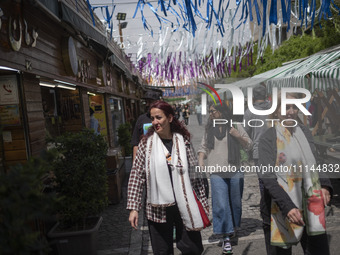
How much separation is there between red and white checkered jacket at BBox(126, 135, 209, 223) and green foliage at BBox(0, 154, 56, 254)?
1.54 m

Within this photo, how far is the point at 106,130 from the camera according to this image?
12.3 meters

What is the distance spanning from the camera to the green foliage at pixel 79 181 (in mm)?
3865

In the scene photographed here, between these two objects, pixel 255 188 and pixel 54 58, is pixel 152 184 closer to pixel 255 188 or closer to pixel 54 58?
pixel 54 58

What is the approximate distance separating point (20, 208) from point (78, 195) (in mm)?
2512

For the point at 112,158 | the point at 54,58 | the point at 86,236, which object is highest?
the point at 54,58

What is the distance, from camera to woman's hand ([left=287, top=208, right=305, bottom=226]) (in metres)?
2.69

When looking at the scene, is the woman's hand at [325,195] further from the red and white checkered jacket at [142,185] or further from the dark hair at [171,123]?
the dark hair at [171,123]

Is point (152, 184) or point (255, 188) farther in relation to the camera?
point (255, 188)

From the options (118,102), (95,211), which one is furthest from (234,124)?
(118,102)

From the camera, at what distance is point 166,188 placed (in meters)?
3.07

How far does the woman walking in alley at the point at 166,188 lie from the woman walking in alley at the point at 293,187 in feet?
2.28

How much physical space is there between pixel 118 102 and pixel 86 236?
47.7ft

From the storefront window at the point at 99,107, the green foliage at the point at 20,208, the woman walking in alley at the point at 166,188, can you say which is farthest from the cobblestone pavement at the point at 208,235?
the storefront window at the point at 99,107

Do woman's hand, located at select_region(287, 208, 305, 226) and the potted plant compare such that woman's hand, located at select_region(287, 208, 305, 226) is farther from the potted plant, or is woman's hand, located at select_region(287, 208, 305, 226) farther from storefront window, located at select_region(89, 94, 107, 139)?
storefront window, located at select_region(89, 94, 107, 139)
